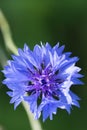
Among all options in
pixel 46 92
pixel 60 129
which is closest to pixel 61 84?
pixel 46 92

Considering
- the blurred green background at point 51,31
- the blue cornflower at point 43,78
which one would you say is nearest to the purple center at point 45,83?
the blue cornflower at point 43,78

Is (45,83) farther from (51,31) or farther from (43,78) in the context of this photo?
(51,31)

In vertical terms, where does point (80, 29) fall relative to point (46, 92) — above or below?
above

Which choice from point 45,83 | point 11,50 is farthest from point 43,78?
point 11,50

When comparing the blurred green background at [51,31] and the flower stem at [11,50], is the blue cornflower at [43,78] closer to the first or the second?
the flower stem at [11,50]

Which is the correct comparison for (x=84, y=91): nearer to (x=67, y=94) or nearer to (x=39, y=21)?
(x=39, y=21)
